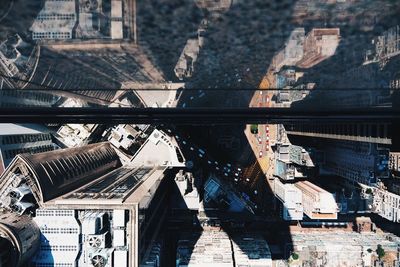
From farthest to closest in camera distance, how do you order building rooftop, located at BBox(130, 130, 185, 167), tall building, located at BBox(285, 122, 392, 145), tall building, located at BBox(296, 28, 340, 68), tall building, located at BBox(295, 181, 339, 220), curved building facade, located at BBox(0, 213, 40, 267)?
building rooftop, located at BBox(130, 130, 185, 167), tall building, located at BBox(295, 181, 339, 220), tall building, located at BBox(285, 122, 392, 145), curved building facade, located at BBox(0, 213, 40, 267), tall building, located at BBox(296, 28, 340, 68)

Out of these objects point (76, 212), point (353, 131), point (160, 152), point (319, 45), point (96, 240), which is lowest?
point (96, 240)

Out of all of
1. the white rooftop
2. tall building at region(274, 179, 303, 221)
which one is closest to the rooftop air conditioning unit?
the white rooftop

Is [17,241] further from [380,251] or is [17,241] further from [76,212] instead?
[380,251]

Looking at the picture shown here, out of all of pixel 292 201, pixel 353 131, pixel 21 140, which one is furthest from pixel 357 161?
pixel 21 140

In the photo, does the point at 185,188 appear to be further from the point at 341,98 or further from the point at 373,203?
the point at 341,98

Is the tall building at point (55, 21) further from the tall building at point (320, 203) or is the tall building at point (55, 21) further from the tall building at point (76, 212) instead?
the tall building at point (320, 203)

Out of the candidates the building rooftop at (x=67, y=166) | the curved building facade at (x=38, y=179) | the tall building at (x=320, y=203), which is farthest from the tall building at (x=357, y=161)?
the curved building facade at (x=38, y=179)

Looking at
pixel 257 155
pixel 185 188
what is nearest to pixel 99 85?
pixel 185 188

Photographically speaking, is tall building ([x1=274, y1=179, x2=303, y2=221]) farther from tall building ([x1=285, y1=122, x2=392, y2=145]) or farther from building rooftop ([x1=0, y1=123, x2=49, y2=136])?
building rooftop ([x1=0, y1=123, x2=49, y2=136])

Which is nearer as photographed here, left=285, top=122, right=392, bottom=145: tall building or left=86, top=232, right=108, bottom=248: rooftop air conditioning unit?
left=285, top=122, right=392, bottom=145: tall building
